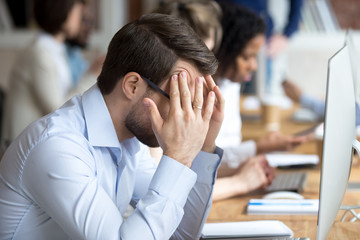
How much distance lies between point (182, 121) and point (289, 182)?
2.51 feet

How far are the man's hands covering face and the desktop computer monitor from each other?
28cm

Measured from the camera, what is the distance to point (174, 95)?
4.03ft

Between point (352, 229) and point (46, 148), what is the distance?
685 millimetres

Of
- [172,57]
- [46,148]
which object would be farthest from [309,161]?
[46,148]

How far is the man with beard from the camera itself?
1.14 meters

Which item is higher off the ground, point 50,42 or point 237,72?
point 237,72

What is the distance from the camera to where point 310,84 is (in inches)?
157

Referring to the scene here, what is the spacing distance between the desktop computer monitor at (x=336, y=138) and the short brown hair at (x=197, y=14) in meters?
0.94

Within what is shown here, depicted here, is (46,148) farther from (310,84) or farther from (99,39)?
(99,39)

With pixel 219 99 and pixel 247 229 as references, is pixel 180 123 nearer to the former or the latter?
pixel 219 99

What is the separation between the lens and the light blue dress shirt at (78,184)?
1132 millimetres

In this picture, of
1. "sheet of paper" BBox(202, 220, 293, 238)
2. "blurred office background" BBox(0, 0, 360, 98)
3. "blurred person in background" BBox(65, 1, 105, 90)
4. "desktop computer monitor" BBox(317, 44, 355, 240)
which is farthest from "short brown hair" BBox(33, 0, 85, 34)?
"desktop computer monitor" BBox(317, 44, 355, 240)

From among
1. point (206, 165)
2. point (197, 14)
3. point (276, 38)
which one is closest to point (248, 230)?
point (206, 165)

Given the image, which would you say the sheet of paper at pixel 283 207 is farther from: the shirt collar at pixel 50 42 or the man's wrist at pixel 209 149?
the shirt collar at pixel 50 42
